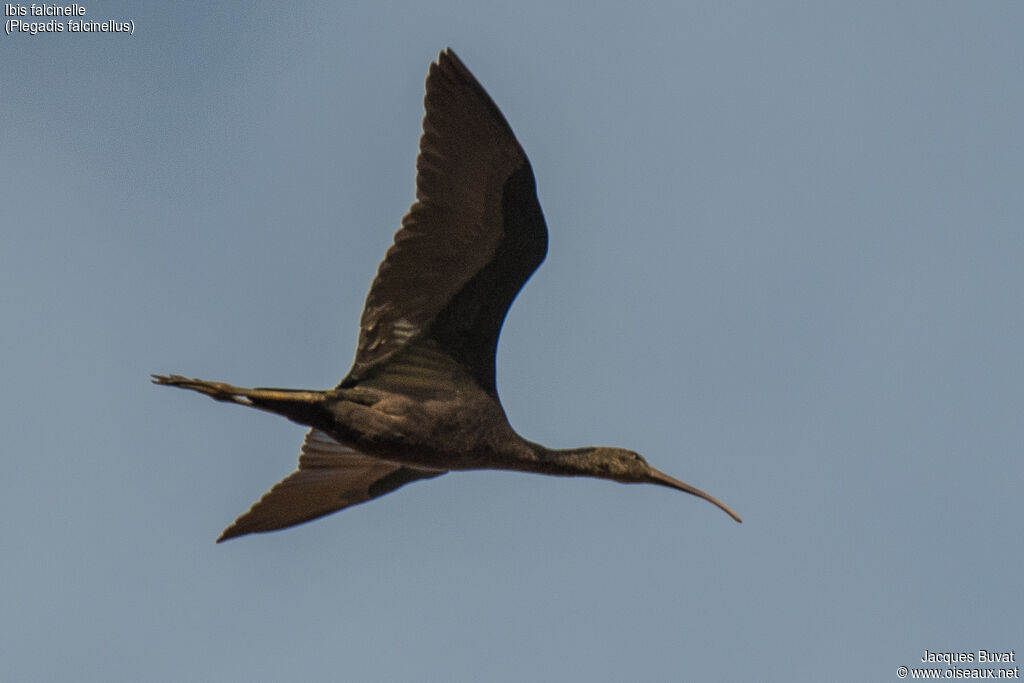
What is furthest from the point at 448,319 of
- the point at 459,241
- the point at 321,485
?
the point at 321,485

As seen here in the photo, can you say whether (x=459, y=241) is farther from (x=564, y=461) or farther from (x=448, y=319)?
(x=564, y=461)

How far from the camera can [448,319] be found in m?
14.1

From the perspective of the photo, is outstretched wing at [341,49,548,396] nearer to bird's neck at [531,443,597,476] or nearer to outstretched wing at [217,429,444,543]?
bird's neck at [531,443,597,476]

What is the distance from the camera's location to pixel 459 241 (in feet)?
45.1

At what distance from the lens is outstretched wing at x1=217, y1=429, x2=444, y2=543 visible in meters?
15.6

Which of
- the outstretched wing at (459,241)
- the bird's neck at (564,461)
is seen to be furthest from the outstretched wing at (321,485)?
the outstretched wing at (459,241)

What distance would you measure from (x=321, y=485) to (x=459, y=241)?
3423 millimetres

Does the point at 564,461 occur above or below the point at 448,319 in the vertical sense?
below

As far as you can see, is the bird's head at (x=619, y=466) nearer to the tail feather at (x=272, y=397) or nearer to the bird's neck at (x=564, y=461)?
the bird's neck at (x=564, y=461)

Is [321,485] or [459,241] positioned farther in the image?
[321,485]

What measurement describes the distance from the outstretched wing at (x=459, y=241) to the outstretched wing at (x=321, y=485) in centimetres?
181

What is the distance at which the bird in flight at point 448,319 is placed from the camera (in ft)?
43.9

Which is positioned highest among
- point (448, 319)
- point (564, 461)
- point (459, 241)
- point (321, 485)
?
point (459, 241)

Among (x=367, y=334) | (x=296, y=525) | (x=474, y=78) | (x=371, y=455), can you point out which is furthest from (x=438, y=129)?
(x=296, y=525)
